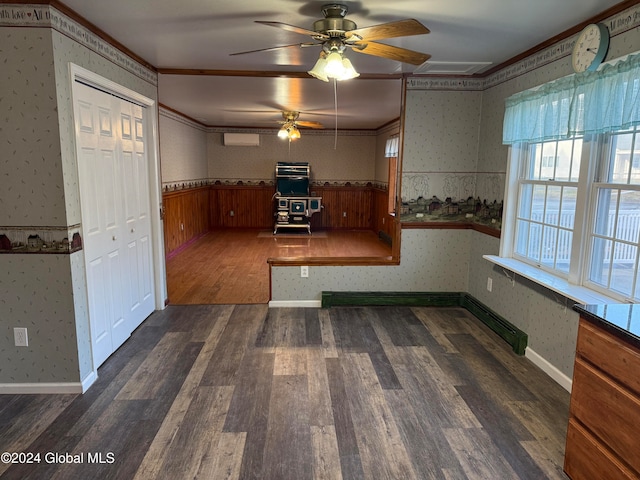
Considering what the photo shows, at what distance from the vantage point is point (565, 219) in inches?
115

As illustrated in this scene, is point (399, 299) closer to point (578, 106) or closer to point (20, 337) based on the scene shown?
point (578, 106)

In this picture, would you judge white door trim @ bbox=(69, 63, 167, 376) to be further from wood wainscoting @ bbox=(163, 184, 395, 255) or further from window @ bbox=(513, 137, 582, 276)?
wood wainscoting @ bbox=(163, 184, 395, 255)

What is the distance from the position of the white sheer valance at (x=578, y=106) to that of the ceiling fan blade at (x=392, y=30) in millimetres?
1110

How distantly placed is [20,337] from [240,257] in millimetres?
4067

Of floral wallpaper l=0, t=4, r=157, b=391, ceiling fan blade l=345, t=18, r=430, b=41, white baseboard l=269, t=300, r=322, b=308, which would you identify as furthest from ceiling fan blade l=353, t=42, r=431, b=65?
white baseboard l=269, t=300, r=322, b=308

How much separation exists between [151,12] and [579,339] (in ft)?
9.52

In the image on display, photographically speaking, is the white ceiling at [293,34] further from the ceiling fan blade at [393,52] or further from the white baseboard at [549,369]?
the white baseboard at [549,369]

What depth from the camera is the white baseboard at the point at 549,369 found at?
2.73m

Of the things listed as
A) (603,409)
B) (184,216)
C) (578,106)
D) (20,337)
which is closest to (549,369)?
(603,409)

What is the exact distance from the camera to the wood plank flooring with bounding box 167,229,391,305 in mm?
4750

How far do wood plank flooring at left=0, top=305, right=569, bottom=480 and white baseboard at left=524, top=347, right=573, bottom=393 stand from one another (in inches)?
1.7

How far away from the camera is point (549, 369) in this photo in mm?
2916

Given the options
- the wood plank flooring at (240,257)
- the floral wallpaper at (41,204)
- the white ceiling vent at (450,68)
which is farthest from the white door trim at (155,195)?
the white ceiling vent at (450,68)

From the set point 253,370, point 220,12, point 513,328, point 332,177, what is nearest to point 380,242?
point 332,177
